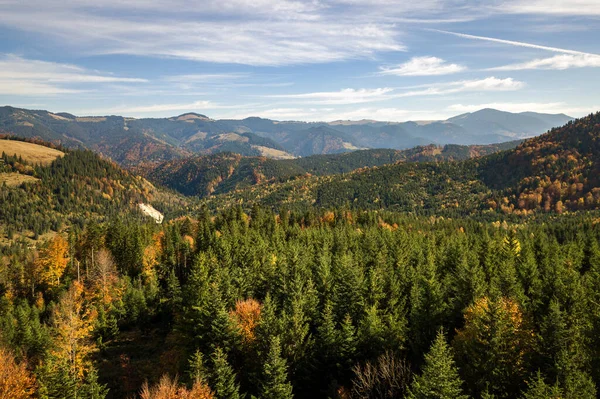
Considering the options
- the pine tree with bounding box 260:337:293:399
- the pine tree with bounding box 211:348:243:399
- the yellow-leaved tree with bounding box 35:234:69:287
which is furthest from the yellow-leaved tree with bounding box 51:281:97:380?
the yellow-leaved tree with bounding box 35:234:69:287

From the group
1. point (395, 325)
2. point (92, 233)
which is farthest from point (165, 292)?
point (395, 325)

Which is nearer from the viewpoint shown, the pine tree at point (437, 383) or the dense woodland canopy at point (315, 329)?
the pine tree at point (437, 383)

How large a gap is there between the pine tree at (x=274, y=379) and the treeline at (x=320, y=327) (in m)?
0.14

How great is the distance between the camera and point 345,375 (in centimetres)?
4375

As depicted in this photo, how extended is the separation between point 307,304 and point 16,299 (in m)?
92.3

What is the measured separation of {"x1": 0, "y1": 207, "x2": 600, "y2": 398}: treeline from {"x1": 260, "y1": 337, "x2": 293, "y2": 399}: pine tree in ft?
0.45

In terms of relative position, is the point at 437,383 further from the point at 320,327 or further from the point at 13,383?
the point at 13,383

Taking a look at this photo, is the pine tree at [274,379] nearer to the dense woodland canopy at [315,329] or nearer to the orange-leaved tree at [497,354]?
the dense woodland canopy at [315,329]

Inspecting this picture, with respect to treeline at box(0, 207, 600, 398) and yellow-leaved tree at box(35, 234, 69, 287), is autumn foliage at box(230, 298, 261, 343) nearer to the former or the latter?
treeline at box(0, 207, 600, 398)

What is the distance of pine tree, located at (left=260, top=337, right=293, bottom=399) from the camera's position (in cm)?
3772

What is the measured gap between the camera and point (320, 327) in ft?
151

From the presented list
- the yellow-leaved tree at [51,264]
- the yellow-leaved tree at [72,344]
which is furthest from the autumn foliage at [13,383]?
the yellow-leaved tree at [51,264]

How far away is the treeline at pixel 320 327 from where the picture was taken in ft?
113

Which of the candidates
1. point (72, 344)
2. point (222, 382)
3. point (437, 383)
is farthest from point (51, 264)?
point (437, 383)
